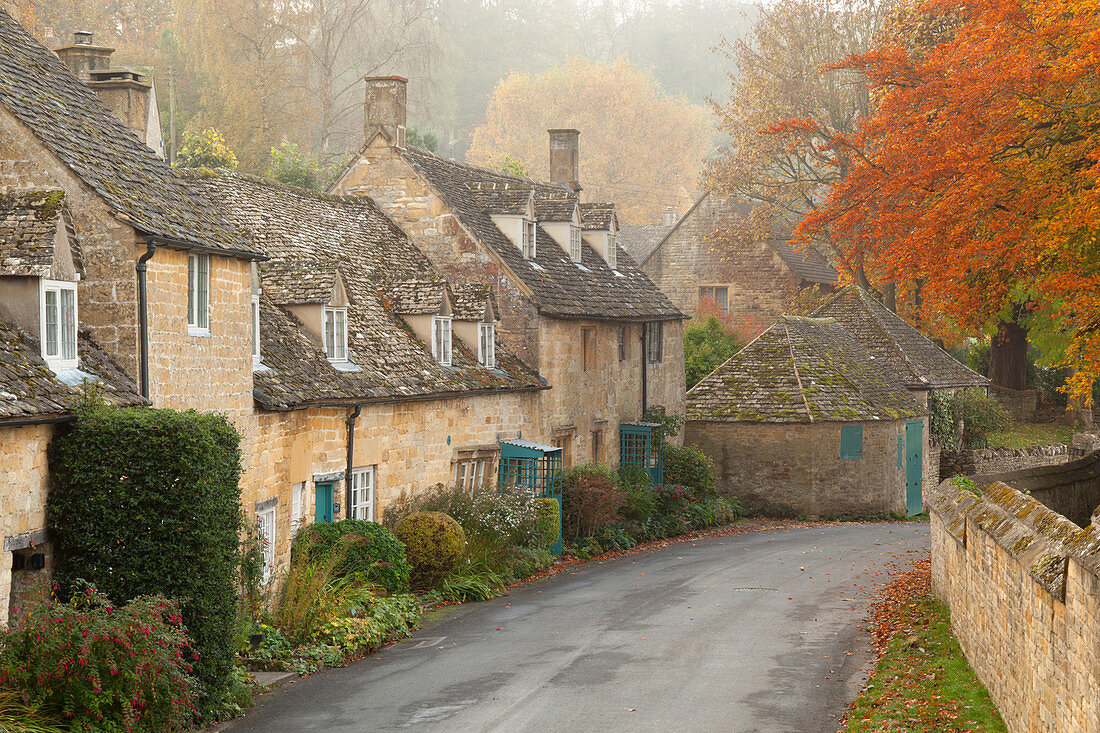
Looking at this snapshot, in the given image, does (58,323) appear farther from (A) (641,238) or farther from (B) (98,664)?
(A) (641,238)

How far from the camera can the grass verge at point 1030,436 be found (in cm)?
4159

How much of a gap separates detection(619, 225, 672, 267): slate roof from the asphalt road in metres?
42.2

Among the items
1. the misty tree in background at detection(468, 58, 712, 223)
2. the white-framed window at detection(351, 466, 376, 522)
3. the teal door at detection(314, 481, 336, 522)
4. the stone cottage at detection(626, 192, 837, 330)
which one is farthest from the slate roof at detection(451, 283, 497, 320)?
the misty tree in background at detection(468, 58, 712, 223)

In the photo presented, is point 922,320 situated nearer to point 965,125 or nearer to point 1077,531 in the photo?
point 965,125

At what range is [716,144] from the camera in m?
82.3

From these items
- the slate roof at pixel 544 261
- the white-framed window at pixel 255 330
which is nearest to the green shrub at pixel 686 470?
the slate roof at pixel 544 261

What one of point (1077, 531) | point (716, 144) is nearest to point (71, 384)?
point (1077, 531)

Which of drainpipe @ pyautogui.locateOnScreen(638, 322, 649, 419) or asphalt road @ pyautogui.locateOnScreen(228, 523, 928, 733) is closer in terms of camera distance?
asphalt road @ pyautogui.locateOnScreen(228, 523, 928, 733)

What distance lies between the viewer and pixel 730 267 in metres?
51.9

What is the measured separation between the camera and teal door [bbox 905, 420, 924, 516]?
36.5 metres

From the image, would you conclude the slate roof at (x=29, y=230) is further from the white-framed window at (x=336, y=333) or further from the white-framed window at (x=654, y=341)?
the white-framed window at (x=654, y=341)

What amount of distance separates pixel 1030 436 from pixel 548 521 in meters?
25.4

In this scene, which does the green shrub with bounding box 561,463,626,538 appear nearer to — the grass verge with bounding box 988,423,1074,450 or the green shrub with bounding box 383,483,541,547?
the green shrub with bounding box 383,483,541,547

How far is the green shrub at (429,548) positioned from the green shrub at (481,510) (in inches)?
36.8
